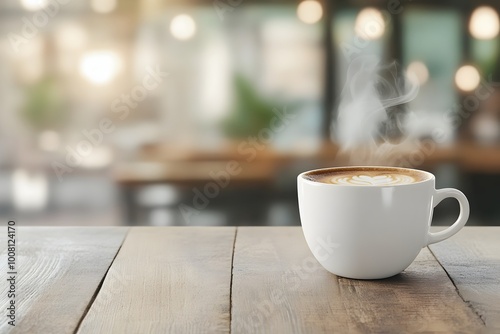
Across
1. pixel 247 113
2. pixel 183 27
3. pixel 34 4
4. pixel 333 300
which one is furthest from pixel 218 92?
pixel 333 300

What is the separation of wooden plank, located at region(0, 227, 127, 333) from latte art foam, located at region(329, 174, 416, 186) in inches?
10.6

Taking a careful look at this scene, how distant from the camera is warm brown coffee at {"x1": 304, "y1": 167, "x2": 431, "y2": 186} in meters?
0.68

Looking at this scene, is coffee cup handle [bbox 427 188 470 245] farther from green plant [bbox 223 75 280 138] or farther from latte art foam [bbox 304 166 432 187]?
green plant [bbox 223 75 280 138]

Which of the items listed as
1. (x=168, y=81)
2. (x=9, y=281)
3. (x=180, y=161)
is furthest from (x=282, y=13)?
(x=9, y=281)

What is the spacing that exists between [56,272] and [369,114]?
6.51 feet

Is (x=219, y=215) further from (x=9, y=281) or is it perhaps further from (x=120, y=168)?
(x=9, y=281)

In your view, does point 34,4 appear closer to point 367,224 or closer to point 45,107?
point 45,107

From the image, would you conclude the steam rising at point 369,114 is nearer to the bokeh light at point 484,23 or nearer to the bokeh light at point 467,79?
the bokeh light at point 467,79

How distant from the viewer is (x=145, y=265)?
0.71 meters

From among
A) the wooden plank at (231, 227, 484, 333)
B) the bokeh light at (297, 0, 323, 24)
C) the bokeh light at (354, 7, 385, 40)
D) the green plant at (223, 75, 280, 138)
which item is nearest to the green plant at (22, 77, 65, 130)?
the green plant at (223, 75, 280, 138)

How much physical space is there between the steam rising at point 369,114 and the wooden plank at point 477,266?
160cm

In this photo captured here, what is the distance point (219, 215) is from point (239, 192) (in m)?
0.12

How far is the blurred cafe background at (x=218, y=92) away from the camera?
2451 mm

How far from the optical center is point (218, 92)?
2.50 m
